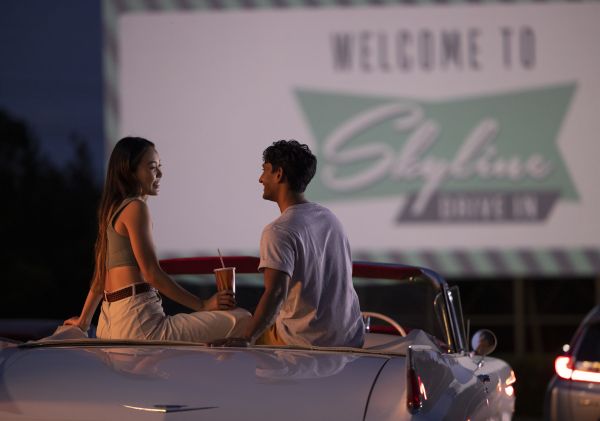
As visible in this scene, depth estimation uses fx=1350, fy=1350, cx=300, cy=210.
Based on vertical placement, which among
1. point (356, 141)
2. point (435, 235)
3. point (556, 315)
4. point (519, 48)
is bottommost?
point (556, 315)

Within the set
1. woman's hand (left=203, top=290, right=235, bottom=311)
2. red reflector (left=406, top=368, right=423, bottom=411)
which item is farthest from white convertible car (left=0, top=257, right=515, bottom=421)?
woman's hand (left=203, top=290, right=235, bottom=311)

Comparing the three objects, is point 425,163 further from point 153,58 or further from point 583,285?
point 583,285

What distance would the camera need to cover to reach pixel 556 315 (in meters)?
27.4

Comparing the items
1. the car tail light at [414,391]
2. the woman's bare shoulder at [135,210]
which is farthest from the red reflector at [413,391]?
the woman's bare shoulder at [135,210]

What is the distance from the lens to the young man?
4.44 metres

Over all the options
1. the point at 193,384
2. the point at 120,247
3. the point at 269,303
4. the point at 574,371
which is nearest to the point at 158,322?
A: the point at 120,247

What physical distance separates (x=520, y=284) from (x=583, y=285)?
378cm

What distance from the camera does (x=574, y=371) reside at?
732 cm

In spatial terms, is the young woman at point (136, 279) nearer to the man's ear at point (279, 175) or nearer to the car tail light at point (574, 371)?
the man's ear at point (279, 175)

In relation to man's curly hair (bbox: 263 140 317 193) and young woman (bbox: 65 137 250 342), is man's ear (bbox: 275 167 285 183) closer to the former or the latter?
man's curly hair (bbox: 263 140 317 193)

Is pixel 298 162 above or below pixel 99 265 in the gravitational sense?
above

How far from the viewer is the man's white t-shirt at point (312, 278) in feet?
14.6

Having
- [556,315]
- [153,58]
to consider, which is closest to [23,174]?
[556,315]

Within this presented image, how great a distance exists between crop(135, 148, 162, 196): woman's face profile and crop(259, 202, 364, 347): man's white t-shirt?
528 mm
